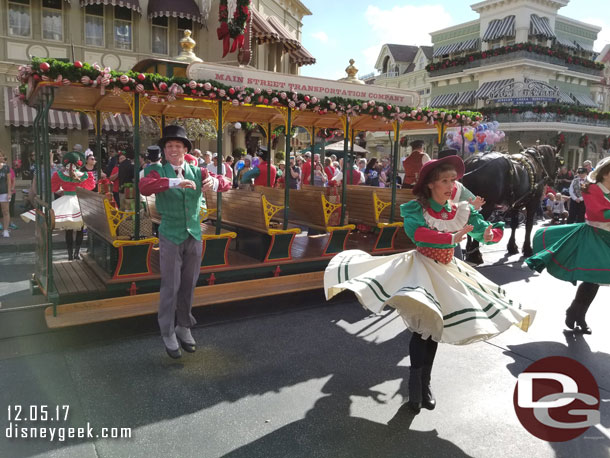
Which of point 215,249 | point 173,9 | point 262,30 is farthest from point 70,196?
point 173,9

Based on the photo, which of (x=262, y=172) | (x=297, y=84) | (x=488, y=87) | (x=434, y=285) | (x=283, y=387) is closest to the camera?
(x=434, y=285)

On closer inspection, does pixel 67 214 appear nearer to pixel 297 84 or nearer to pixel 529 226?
pixel 297 84

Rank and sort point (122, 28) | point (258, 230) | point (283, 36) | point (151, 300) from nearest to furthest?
point (151, 300), point (258, 230), point (122, 28), point (283, 36)

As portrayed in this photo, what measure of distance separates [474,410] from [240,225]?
4.27m

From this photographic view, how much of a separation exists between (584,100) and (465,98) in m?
9.14

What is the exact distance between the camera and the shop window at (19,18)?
17481 mm

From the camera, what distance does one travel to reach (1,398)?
385cm

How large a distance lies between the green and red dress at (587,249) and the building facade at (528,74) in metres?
30.1

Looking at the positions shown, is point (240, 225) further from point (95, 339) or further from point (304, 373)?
point (304, 373)

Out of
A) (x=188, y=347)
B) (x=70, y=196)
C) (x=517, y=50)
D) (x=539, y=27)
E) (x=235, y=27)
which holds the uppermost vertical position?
(x=539, y=27)

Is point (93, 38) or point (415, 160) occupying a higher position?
point (93, 38)

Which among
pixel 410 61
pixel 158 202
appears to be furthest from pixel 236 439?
pixel 410 61

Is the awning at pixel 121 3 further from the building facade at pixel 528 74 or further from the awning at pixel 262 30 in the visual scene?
the building facade at pixel 528 74

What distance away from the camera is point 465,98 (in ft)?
123
